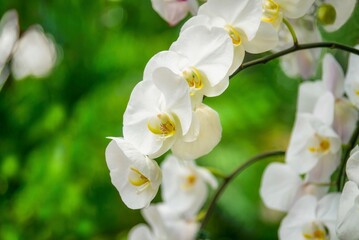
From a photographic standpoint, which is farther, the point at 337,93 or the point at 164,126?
the point at 337,93

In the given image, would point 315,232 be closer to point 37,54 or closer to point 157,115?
point 157,115

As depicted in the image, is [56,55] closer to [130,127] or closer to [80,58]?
[80,58]

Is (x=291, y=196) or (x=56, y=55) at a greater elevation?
(x=291, y=196)

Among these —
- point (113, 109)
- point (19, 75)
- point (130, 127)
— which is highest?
point (130, 127)

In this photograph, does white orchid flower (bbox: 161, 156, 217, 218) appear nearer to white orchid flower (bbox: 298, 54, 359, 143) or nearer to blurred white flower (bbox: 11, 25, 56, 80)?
white orchid flower (bbox: 298, 54, 359, 143)

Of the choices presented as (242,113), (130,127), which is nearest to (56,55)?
(242,113)

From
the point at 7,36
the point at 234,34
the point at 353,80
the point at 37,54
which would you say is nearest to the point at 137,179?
the point at 234,34
